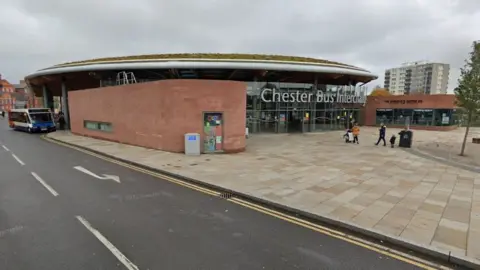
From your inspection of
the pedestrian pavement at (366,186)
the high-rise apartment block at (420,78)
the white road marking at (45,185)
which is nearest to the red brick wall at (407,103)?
the pedestrian pavement at (366,186)

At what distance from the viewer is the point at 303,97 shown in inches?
1022

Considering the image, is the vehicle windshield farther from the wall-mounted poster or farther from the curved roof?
the wall-mounted poster

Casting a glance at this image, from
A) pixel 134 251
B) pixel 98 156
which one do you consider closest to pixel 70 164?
pixel 98 156

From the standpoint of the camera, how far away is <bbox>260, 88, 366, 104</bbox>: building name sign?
24688 millimetres

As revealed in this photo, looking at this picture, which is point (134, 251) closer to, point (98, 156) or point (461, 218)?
point (461, 218)

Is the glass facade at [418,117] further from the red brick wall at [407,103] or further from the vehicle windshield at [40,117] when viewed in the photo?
the vehicle windshield at [40,117]

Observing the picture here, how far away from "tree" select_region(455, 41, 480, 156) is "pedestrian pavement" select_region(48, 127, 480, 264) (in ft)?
14.5

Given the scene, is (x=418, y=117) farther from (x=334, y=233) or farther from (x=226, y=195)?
(x=334, y=233)

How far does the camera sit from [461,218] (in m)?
5.79

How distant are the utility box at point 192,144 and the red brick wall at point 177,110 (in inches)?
25.2

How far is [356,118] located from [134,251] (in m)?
→ 34.1

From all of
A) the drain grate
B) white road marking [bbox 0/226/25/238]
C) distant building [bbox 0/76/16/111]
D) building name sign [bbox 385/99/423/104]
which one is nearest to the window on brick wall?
the drain grate

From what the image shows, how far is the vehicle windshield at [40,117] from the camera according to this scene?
2728 cm

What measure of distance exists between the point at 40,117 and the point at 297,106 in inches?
1067
